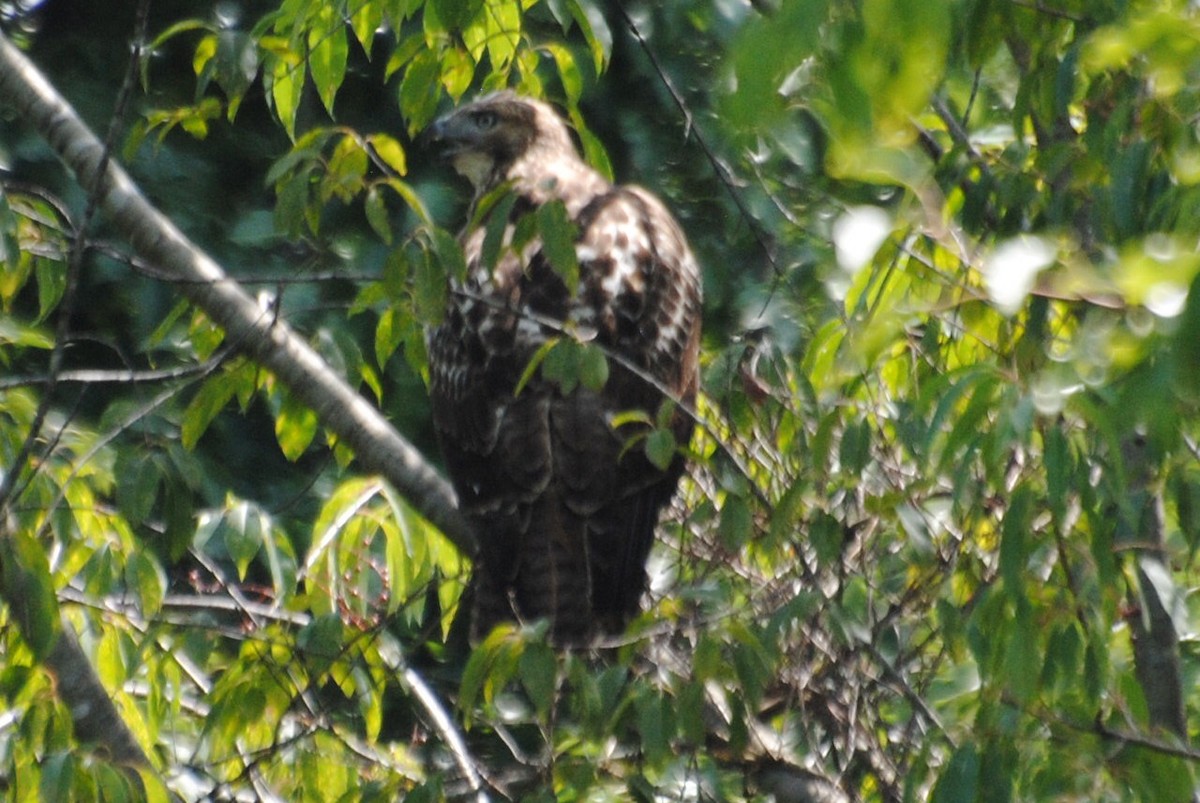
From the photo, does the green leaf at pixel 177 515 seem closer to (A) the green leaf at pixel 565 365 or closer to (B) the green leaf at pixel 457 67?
(A) the green leaf at pixel 565 365

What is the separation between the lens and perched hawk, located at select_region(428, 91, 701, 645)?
3.43 metres

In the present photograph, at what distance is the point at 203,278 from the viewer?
295cm

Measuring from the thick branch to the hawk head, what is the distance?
1510mm

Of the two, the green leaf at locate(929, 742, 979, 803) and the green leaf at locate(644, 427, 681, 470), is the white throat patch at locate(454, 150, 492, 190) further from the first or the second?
the green leaf at locate(929, 742, 979, 803)

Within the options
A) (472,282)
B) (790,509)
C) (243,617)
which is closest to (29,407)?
(243,617)

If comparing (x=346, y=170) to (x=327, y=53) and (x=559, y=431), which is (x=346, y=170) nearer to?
(x=327, y=53)

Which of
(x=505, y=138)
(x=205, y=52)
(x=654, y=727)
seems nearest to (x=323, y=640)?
(x=654, y=727)

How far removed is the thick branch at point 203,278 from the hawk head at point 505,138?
4.96 feet

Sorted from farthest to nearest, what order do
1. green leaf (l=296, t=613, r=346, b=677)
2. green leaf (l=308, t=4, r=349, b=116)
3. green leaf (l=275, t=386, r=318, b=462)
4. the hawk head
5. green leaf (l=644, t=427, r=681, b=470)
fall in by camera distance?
the hawk head, green leaf (l=275, t=386, r=318, b=462), green leaf (l=308, t=4, r=349, b=116), green leaf (l=296, t=613, r=346, b=677), green leaf (l=644, t=427, r=681, b=470)

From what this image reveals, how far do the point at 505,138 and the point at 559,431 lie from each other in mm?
1321

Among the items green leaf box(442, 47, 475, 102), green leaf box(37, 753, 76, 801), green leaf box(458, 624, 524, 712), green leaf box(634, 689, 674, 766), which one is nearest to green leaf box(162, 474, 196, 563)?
green leaf box(37, 753, 76, 801)

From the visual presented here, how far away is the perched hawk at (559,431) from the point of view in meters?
3.43

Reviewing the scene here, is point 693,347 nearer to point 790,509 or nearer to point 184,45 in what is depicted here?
point 790,509

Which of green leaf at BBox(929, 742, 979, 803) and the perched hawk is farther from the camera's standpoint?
the perched hawk
